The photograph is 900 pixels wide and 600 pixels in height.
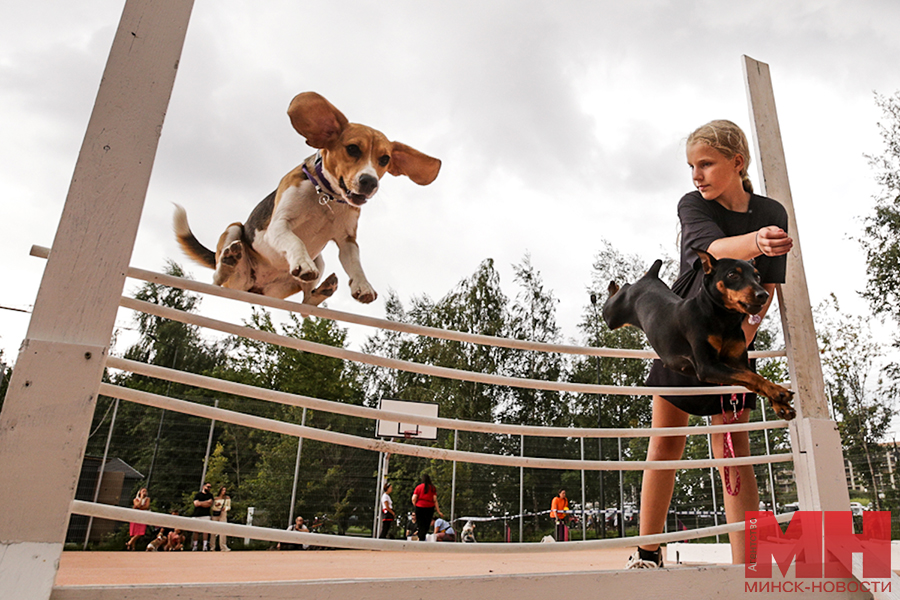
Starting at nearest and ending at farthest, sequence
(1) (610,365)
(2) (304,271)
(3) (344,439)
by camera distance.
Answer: (3) (344,439), (2) (304,271), (1) (610,365)

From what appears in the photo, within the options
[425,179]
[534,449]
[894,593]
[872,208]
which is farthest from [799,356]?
[872,208]

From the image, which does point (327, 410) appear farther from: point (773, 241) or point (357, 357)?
point (773, 241)

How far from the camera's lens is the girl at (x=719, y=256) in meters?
1.39

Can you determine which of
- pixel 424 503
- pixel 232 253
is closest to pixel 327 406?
pixel 232 253

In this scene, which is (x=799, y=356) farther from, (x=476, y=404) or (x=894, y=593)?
(x=476, y=404)

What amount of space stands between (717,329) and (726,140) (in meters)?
0.71

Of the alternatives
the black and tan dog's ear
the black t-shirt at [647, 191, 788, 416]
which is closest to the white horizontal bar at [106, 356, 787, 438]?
the black t-shirt at [647, 191, 788, 416]

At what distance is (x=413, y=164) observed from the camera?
162 centimetres

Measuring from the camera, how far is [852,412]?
10.9 m

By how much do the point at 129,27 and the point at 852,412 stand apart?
13.7 metres

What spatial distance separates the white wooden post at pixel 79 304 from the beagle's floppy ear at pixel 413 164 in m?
0.74

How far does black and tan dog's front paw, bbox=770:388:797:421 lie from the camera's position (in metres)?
1.25

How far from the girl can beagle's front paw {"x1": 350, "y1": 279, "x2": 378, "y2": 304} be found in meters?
0.87

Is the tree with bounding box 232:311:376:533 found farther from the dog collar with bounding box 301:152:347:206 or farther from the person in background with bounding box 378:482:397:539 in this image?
the dog collar with bounding box 301:152:347:206
